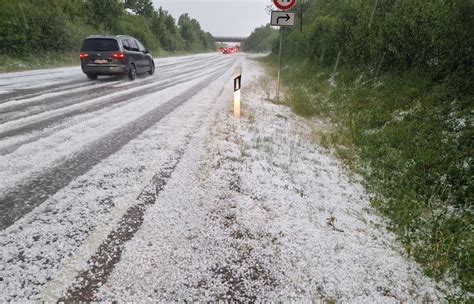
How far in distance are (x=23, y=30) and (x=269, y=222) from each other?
22354mm

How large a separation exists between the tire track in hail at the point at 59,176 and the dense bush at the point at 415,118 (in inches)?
149

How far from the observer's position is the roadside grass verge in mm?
2914

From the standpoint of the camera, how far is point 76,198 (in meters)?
3.02

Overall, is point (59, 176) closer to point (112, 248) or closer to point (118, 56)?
point (112, 248)

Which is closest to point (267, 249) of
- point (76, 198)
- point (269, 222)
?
point (269, 222)

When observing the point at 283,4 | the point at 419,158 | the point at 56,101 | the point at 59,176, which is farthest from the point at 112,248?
the point at 283,4

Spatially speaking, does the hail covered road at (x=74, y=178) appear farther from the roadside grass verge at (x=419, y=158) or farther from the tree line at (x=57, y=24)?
the tree line at (x=57, y=24)

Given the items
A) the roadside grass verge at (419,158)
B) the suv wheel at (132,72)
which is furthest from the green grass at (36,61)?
the roadside grass verge at (419,158)

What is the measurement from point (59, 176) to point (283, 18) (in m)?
6.84

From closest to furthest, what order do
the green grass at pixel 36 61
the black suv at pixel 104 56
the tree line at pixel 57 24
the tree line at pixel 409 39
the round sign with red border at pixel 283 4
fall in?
the tree line at pixel 409 39
the round sign with red border at pixel 283 4
the black suv at pixel 104 56
the green grass at pixel 36 61
the tree line at pixel 57 24

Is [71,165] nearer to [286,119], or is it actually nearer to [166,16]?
[286,119]

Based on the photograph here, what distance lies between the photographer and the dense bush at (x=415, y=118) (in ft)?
10.7

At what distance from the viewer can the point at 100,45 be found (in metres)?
11.4

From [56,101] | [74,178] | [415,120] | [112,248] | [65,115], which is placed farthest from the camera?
[56,101]
